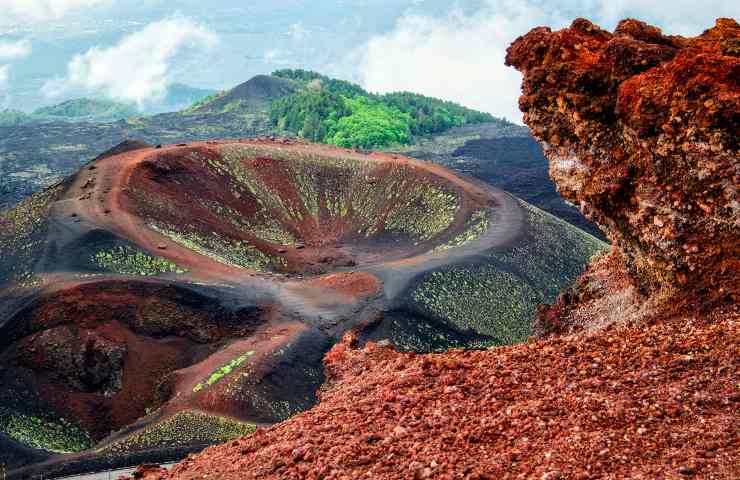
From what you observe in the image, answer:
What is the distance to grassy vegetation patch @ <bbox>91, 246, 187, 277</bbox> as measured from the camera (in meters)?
33.6

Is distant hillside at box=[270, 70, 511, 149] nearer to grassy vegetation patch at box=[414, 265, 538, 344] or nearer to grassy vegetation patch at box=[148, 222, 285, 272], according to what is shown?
grassy vegetation patch at box=[148, 222, 285, 272]

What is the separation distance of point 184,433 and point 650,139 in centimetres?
1796

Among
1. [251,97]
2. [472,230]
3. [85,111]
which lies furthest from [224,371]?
[85,111]

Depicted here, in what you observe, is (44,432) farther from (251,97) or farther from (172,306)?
(251,97)

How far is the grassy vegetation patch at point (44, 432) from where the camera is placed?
25.9 m

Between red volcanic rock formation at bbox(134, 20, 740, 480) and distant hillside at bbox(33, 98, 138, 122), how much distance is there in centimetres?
16911

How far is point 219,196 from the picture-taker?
1832 inches

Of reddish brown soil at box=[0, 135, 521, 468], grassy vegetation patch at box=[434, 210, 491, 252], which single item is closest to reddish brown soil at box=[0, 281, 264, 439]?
reddish brown soil at box=[0, 135, 521, 468]

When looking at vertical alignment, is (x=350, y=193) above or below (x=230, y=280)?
above

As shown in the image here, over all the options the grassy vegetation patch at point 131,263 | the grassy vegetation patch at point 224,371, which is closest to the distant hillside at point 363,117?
the grassy vegetation patch at point 131,263

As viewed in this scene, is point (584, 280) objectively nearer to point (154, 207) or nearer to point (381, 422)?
point (381, 422)

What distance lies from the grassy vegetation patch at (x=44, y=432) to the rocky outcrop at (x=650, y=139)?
64.2 ft

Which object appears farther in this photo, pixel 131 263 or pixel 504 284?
pixel 504 284

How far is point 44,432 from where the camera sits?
26.6 metres
